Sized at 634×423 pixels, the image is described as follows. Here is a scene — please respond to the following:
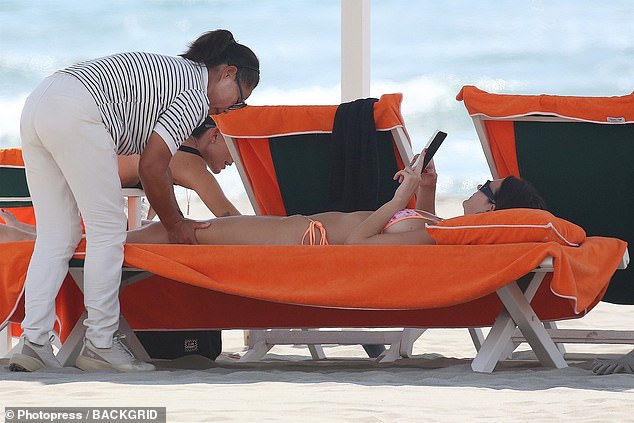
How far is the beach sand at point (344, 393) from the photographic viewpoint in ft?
6.74

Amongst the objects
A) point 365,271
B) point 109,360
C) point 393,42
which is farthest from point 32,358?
point 393,42

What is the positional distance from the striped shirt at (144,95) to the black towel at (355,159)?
34.4 inches

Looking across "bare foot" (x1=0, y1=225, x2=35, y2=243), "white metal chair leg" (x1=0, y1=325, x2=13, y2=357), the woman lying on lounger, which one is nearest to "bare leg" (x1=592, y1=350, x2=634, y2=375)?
the woman lying on lounger

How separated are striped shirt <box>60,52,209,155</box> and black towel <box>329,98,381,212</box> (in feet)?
2.87

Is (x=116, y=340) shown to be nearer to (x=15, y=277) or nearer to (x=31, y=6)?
(x=15, y=277)

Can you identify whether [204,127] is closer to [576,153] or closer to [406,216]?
[406,216]

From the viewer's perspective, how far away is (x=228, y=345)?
5.29m

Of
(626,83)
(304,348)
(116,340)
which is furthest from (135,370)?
(626,83)

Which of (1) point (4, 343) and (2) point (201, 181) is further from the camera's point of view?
(1) point (4, 343)

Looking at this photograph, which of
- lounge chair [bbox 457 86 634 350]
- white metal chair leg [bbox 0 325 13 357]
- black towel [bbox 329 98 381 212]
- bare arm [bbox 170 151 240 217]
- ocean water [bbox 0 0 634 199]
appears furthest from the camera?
ocean water [bbox 0 0 634 199]

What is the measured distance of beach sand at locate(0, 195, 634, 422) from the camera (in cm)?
205

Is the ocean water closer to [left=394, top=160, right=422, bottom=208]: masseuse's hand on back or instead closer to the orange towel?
[left=394, top=160, right=422, bottom=208]: masseuse's hand on back

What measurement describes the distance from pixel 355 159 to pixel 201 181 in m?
0.62

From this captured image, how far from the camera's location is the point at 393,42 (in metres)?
18.3
